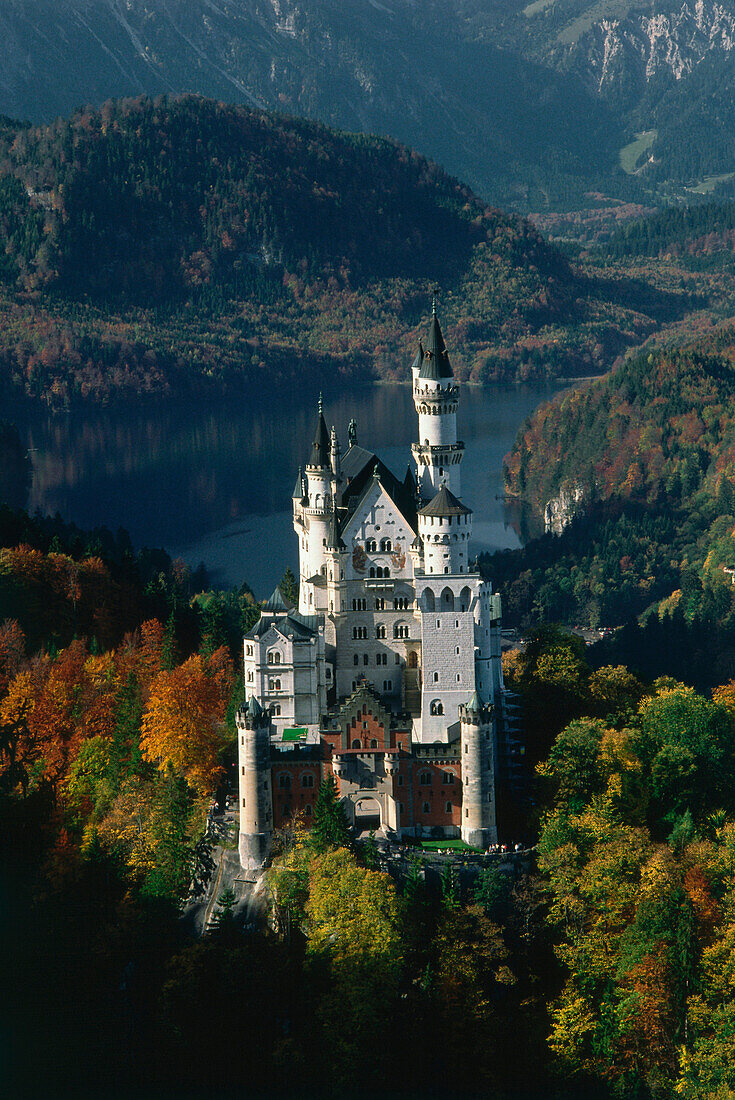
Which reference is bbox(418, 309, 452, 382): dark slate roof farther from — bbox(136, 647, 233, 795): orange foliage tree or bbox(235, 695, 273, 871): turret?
bbox(235, 695, 273, 871): turret

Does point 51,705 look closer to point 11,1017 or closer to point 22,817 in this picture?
point 22,817

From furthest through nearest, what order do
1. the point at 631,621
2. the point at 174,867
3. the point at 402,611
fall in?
the point at 631,621, the point at 402,611, the point at 174,867

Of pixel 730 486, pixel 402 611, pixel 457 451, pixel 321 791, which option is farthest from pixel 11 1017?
A: pixel 730 486

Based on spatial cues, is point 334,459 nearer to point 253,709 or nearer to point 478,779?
point 253,709

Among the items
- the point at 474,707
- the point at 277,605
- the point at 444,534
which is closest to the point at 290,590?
the point at 277,605

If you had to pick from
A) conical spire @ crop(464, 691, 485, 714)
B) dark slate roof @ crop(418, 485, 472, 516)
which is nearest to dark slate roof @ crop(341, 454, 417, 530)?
dark slate roof @ crop(418, 485, 472, 516)

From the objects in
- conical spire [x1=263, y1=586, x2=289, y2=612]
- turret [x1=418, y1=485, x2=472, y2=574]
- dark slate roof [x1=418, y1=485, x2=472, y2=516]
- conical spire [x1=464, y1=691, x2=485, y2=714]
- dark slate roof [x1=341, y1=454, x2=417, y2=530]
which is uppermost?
dark slate roof [x1=341, y1=454, x2=417, y2=530]

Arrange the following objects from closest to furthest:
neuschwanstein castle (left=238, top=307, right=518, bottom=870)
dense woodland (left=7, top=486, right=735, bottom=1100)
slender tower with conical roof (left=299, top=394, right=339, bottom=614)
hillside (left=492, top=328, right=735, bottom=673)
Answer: dense woodland (left=7, top=486, right=735, bottom=1100), neuschwanstein castle (left=238, top=307, right=518, bottom=870), slender tower with conical roof (left=299, top=394, right=339, bottom=614), hillside (left=492, top=328, right=735, bottom=673)

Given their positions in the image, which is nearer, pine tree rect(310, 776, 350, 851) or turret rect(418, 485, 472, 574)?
pine tree rect(310, 776, 350, 851)
